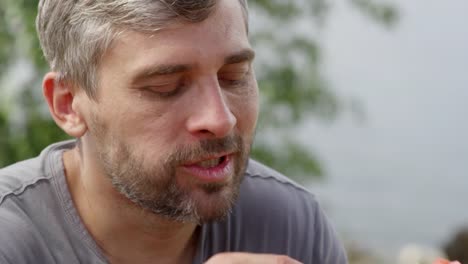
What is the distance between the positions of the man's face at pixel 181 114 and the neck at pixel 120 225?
0.12 metres

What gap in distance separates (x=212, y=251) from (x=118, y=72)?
66cm

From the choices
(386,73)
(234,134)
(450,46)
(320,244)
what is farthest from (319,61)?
(450,46)

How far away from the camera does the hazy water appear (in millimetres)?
9867

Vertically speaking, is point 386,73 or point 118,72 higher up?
point 118,72

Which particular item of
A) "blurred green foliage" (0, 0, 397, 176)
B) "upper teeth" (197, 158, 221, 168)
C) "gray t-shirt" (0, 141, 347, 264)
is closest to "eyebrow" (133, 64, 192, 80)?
"upper teeth" (197, 158, 221, 168)

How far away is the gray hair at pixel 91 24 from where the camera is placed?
2357 mm

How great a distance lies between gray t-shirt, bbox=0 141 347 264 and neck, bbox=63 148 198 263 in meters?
0.05

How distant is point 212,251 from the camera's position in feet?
8.99

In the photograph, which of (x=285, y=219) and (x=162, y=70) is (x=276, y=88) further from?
(x=162, y=70)

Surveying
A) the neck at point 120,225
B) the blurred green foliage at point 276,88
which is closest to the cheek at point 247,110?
the neck at point 120,225

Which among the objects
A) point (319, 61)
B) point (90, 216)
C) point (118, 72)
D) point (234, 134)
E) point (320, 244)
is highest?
point (118, 72)

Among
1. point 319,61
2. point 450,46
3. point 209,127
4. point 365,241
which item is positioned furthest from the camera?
point 450,46

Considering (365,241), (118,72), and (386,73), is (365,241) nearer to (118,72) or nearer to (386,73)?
(386,73)

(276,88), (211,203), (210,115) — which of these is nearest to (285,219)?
(211,203)
